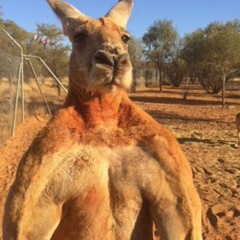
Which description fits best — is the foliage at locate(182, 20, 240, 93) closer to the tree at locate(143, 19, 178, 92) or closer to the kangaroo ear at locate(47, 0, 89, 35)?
the tree at locate(143, 19, 178, 92)

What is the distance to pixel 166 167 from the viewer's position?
2.30m

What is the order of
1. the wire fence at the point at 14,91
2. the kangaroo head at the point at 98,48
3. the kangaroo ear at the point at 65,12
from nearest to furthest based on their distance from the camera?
1. the kangaroo head at the point at 98,48
2. the kangaroo ear at the point at 65,12
3. the wire fence at the point at 14,91

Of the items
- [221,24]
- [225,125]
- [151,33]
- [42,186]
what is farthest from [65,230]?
[151,33]

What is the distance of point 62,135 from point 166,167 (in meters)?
0.53

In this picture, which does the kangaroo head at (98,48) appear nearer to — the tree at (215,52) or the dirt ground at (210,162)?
the dirt ground at (210,162)

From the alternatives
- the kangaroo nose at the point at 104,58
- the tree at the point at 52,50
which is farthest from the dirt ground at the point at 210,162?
the tree at the point at 52,50

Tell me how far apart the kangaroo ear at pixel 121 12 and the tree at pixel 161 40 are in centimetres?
4501

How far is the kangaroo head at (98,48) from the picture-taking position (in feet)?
7.55

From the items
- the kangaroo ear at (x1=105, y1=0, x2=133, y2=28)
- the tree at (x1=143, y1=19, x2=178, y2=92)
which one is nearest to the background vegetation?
the tree at (x1=143, y1=19, x2=178, y2=92)

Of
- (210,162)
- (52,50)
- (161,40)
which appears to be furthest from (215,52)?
(210,162)

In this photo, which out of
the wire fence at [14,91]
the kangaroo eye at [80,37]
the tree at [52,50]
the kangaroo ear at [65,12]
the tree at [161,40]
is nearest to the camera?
the kangaroo eye at [80,37]

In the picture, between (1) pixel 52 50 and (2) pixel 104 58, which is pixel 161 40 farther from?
(2) pixel 104 58

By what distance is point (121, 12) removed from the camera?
9.98 ft

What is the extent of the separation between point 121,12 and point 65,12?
0.37m
